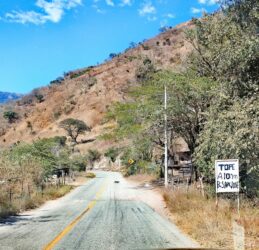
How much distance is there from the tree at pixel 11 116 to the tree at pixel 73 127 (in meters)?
33.7

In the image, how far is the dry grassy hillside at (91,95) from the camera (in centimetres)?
12825

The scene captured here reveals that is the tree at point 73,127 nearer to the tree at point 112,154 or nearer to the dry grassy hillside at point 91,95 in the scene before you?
the dry grassy hillside at point 91,95

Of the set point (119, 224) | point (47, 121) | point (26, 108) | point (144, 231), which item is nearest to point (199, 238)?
point (144, 231)

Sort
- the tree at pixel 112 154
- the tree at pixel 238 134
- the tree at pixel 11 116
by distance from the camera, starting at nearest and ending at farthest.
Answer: the tree at pixel 238 134 → the tree at pixel 112 154 → the tree at pixel 11 116

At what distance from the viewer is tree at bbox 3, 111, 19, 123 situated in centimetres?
14950

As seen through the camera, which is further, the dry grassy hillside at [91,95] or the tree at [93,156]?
the dry grassy hillside at [91,95]

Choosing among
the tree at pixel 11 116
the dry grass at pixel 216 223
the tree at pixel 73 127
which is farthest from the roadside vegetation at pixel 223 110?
the tree at pixel 11 116

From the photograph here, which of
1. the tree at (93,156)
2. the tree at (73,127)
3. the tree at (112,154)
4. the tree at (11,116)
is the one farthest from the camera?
the tree at (11,116)

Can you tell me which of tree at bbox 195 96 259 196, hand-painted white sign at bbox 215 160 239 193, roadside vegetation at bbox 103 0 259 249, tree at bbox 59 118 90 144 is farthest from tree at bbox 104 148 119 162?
hand-painted white sign at bbox 215 160 239 193

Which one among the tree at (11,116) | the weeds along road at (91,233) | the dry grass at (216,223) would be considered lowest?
the weeds along road at (91,233)

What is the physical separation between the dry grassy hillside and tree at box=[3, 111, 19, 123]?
2.35m

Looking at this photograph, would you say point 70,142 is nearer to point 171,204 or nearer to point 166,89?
point 166,89

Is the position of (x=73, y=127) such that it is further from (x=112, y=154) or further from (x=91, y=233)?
(x=91, y=233)

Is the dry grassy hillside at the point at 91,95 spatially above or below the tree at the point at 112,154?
above
